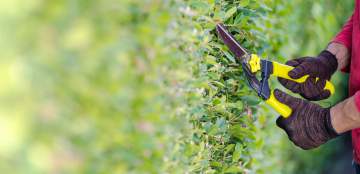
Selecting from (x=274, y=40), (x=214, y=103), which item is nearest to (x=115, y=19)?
(x=214, y=103)

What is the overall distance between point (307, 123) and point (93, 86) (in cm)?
117

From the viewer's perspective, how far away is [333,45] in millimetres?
3082

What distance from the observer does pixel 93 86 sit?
1.79 meters

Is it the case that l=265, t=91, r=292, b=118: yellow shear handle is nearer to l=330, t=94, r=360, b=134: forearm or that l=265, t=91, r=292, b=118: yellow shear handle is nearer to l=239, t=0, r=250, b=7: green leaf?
l=330, t=94, r=360, b=134: forearm

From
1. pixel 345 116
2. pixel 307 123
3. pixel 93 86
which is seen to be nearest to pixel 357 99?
pixel 345 116

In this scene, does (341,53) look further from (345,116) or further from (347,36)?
(345,116)

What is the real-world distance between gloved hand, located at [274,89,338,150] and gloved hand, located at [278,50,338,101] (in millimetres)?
240

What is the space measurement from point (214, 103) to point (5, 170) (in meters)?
1.47

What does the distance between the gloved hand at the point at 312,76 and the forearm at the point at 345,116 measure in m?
0.34

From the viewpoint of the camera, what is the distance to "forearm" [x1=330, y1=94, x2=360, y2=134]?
252 cm

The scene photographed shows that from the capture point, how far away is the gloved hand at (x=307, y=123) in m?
2.64

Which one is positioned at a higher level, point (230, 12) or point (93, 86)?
point (230, 12)

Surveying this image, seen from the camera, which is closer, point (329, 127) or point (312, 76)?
point (329, 127)

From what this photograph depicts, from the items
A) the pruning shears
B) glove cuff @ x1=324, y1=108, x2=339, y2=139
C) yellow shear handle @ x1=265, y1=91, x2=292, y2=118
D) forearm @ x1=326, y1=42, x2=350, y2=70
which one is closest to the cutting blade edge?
the pruning shears
